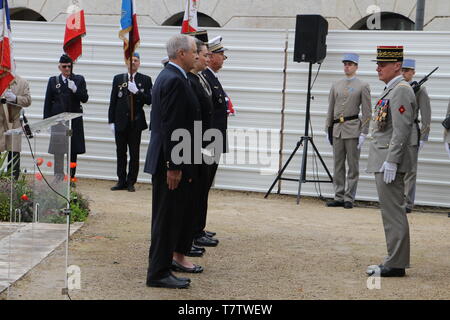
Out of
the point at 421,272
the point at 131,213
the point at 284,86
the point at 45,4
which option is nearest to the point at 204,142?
the point at 421,272

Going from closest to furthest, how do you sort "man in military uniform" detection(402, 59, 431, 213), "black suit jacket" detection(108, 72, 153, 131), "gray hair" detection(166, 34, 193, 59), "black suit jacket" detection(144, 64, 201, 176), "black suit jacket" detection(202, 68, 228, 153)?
"black suit jacket" detection(144, 64, 201, 176), "gray hair" detection(166, 34, 193, 59), "black suit jacket" detection(202, 68, 228, 153), "man in military uniform" detection(402, 59, 431, 213), "black suit jacket" detection(108, 72, 153, 131)

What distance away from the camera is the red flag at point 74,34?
495 inches

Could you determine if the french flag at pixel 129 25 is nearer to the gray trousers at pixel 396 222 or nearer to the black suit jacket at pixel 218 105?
the black suit jacket at pixel 218 105

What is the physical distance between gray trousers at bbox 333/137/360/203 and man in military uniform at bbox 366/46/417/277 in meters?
4.64

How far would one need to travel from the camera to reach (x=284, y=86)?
1329cm

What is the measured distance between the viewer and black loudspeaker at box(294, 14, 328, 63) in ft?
40.7

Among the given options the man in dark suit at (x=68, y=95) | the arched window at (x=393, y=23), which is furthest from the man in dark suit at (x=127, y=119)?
the arched window at (x=393, y=23)

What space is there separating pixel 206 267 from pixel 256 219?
314 cm

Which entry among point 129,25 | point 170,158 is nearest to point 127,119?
point 129,25

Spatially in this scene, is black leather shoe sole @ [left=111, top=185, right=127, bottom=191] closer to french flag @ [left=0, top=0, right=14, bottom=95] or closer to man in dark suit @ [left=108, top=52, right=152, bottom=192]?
man in dark suit @ [left=108, top=52, right=152, bottom=192]

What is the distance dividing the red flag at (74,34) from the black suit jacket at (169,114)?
589 cm

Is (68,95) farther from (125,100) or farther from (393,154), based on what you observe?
(393,154)

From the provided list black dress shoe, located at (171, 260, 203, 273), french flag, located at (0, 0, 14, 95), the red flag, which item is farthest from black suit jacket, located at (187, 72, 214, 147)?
the red flag

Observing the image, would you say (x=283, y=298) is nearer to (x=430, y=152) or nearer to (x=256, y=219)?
(x=256, y=219)
